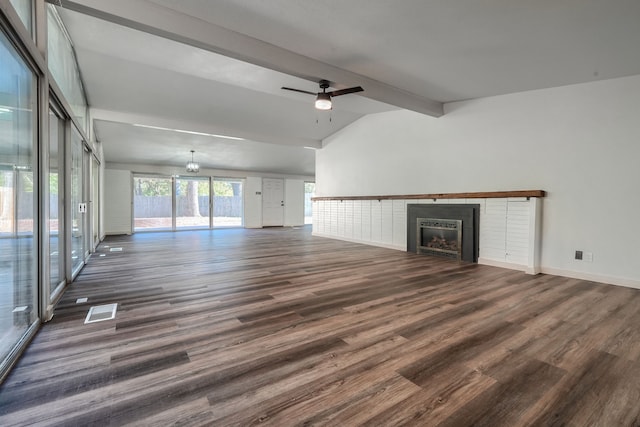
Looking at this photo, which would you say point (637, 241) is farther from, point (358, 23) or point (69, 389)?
point (69, 389)

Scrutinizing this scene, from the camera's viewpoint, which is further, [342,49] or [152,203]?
[152,203]

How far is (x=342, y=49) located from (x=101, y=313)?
3518mm

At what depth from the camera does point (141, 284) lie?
3.53 metres

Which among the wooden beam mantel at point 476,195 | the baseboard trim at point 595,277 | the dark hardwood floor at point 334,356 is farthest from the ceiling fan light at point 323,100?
the baseboard trim at point 595,277

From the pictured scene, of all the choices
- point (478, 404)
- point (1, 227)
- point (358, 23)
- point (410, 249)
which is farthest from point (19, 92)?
point (410, 249)

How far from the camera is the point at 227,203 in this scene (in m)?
11.6

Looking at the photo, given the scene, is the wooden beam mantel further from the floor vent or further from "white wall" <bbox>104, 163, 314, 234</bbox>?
"white wall" <bbox>104, 163, 314, 234</bbox>

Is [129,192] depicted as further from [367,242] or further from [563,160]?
[563,160]

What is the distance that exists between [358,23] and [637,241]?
400cm

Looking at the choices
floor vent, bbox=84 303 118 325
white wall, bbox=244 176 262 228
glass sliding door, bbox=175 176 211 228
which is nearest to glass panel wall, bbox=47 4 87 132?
floor vent, bbox=84 303 118 325

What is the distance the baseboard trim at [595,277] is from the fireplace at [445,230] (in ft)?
3.45

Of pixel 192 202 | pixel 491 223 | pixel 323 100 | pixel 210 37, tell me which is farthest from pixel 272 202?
pixel 210 37

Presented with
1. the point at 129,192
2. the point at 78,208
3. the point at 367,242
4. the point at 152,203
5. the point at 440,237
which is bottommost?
the point at 367,242

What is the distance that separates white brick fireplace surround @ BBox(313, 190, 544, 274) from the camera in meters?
4.27
